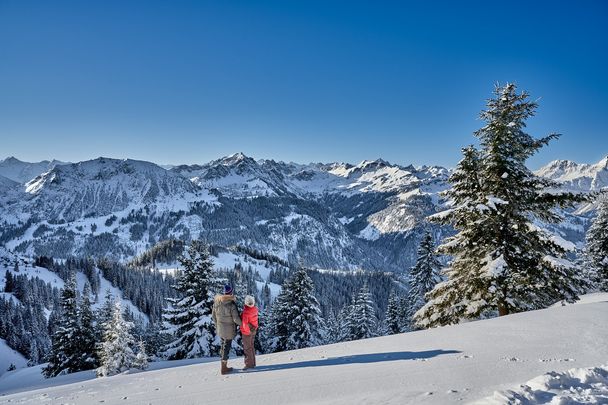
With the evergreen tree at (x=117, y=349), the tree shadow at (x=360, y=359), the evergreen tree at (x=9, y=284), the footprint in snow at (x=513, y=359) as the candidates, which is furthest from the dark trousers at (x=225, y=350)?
the evergreen tree at (x=9, y=284)

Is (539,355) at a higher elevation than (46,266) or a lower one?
lower

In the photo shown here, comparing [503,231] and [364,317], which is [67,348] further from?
[503,231]

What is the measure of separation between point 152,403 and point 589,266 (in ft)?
116

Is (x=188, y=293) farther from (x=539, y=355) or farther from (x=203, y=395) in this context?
(x=539, y=355)

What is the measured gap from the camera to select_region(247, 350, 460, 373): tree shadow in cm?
881

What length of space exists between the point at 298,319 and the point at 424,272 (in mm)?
11832

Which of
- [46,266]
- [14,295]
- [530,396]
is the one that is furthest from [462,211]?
[46,266]

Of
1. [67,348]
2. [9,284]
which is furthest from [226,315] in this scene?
[9,284]

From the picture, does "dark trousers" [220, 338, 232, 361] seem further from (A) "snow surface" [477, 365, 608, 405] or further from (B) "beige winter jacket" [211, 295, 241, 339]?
(A) "snow surface" [477, 365, 608, 405]

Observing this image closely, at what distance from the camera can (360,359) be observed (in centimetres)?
927

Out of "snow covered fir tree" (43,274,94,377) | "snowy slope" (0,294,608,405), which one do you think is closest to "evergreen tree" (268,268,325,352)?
"snow covered fir tree" (43,274,94,377)

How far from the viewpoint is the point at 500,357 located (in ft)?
26.0

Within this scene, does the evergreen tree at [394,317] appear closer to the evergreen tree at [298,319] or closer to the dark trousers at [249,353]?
the evergreen tree at [298,319]

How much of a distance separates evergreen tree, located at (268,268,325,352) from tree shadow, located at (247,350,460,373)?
81.3ft
